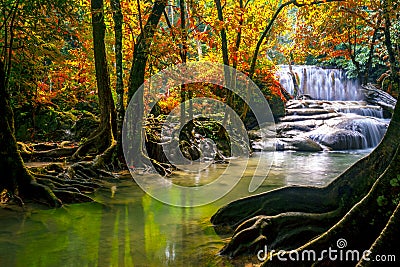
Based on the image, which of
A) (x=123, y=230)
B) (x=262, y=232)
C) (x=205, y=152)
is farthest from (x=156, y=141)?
(x=262, y=232)

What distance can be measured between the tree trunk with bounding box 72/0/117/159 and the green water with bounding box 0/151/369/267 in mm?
2507

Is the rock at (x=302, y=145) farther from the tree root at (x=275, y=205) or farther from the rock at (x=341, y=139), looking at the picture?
the tree root at (x=275, y=205)

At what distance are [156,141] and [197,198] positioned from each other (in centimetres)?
421

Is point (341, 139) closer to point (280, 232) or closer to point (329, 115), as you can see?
point (329, 115)

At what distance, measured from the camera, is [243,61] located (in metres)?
17.4

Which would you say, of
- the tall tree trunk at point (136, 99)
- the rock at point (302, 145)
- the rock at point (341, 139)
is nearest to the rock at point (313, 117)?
the rock at point (341, 139)

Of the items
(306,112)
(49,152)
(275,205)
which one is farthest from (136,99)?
(306,112)

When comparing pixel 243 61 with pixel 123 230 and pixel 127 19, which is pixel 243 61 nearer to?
pixel 127 19

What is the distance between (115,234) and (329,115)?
18.7 m

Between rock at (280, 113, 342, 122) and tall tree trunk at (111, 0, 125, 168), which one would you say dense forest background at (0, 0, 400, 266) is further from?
rock at (280, 113, 342, 122)

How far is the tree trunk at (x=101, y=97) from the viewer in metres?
9.82

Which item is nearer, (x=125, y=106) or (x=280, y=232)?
(x=280, y=232)

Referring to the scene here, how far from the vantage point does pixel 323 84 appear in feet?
93.9

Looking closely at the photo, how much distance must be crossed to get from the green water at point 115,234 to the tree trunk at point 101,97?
2.51m
